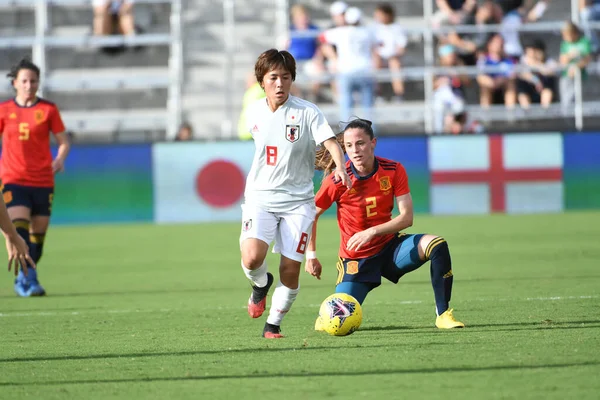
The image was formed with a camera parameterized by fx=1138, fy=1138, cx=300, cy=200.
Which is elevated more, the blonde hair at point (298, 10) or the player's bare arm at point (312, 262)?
the blonde hair at point (298, 10)

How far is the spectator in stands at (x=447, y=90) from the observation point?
22.6m

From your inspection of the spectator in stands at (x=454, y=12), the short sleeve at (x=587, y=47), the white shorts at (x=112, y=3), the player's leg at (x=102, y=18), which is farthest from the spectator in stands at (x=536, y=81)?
the player's leg at (x=102, y=18)

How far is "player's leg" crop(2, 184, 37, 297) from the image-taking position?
1159 cm

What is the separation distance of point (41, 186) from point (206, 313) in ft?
10.4

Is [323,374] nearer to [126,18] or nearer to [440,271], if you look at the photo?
[440,271]

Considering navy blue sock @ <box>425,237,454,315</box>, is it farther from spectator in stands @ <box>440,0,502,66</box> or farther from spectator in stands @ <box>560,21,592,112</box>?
spectator in stands @ <box>440,0,502,66</box>

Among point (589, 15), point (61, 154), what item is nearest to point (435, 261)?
point (61, 154)

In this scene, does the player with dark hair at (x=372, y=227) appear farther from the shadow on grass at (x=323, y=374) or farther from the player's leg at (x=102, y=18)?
the player's leg at (x=102, y=18)

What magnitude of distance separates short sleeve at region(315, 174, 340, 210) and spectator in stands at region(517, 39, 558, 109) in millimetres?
15251

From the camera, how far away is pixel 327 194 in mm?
8367

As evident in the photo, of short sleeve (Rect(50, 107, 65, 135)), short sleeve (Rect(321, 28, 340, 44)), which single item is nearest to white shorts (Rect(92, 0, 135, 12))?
short sleeve (Rect(321, 28, 340, 44))

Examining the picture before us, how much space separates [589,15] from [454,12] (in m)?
2.83

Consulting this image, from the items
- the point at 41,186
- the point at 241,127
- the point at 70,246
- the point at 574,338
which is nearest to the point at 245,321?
the point at 574,338

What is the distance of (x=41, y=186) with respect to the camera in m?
11.9
